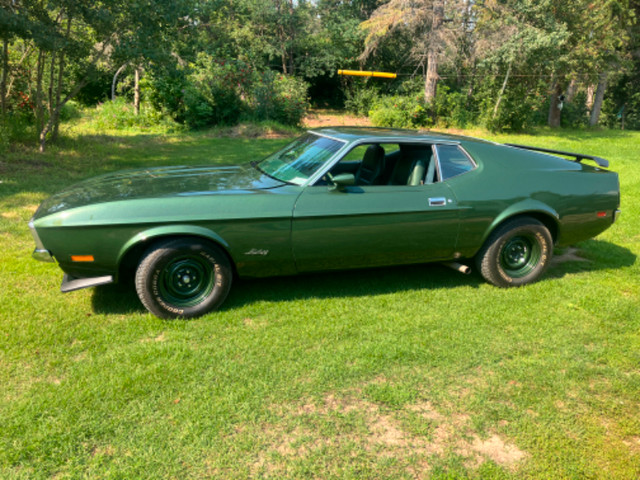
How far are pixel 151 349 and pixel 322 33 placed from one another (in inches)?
952

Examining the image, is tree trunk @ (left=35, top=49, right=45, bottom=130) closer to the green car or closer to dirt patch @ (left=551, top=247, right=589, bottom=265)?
the green car

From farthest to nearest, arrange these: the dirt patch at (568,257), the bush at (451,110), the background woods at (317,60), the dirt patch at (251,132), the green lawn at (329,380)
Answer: the bush at (451,110) < the dirt patch at (251,132) < the background woods at (317,60) < the dirt patch at (568,257) < the green lawn at (329,380)

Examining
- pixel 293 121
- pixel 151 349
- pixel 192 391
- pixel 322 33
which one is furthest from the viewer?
pixel 322 33

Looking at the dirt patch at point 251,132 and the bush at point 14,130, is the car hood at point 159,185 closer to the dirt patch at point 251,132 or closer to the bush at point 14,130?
the bush at point 14,130

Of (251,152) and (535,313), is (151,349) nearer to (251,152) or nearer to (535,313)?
(535,313)

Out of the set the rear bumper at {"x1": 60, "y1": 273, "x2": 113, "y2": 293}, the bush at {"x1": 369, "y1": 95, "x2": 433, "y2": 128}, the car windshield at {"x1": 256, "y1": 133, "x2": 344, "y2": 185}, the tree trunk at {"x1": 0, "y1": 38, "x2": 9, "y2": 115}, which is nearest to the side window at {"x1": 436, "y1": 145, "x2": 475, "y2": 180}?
the car windshield at {"x1": 256, "y1": 133, "x2": 344, "y2": 185}

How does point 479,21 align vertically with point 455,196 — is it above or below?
above

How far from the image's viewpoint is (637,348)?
360 cm

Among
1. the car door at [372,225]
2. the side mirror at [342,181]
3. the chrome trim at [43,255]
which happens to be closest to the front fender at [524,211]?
the car door at [372,225]

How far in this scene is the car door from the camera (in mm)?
3818

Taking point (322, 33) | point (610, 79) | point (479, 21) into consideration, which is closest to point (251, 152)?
point (479, 21)

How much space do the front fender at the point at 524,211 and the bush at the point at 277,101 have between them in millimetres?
12777

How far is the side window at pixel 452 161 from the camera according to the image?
170 inches

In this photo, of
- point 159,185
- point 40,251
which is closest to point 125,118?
point 159,185
